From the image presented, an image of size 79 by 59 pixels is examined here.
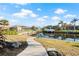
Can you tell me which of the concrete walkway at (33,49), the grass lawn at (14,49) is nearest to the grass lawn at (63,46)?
the concrete walkway at (33,49)

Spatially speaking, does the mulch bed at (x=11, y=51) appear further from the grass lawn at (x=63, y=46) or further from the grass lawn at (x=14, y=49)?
the grass lawn at (x=63, y=46)

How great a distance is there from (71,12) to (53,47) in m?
0.40

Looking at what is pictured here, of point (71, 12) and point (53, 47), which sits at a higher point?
point (71, 12)

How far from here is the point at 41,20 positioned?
4.21m

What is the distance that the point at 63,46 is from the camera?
425cm

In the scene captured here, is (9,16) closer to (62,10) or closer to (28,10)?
(28,10)

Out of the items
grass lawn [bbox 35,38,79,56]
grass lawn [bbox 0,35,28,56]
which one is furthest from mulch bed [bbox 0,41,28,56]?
grass lawn [bbox 35,38,79,56]

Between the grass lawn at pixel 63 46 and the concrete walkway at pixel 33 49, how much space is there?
46 millimetres

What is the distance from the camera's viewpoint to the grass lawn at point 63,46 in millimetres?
4215

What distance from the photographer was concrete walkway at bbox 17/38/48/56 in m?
4.21

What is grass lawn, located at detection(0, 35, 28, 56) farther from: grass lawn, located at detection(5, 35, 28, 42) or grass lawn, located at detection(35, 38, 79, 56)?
grass lawn, located at detection(35, 38, 79, 56)

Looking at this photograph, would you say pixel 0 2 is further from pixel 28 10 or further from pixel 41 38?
pixel 41 38

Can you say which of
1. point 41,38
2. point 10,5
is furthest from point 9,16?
point 41,38

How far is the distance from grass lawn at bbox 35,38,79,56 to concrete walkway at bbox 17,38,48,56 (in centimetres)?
5
